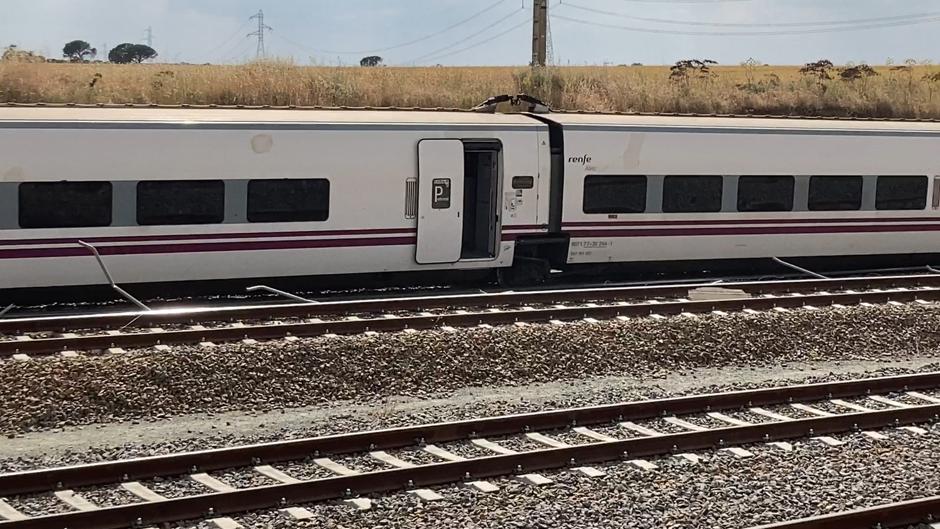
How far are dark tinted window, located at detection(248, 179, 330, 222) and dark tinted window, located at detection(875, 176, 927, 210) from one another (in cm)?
1020

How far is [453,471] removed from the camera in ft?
29.6

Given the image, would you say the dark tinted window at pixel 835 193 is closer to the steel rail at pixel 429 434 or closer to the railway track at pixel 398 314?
the railway track at pixel 398 314

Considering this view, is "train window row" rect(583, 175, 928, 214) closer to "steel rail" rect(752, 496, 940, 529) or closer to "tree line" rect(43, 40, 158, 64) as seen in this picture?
"steel rail" rect(752, 496, 940, 529)

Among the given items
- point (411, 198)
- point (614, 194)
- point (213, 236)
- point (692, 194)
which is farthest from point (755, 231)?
point (213, 236)

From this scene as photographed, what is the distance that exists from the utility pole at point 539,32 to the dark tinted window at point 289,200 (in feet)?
55.4

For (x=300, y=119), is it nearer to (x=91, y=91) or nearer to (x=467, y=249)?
(x=467, y=249)

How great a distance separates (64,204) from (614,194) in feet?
27.3

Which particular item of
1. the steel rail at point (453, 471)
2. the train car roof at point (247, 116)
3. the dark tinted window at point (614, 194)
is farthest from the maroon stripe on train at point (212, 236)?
the steel rail at point (453, 471)

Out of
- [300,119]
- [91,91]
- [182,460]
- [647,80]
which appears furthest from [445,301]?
[647,80]

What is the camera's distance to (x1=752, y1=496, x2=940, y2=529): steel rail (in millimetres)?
7844

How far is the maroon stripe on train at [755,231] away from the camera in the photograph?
1852cm

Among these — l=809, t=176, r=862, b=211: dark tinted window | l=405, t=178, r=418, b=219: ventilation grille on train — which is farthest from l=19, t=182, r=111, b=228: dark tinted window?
l=809, t=176, r=862, b=211: dark tinted window

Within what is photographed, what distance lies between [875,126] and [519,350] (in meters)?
10.8

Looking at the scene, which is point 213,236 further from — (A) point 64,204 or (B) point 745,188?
(B) point 745,188
